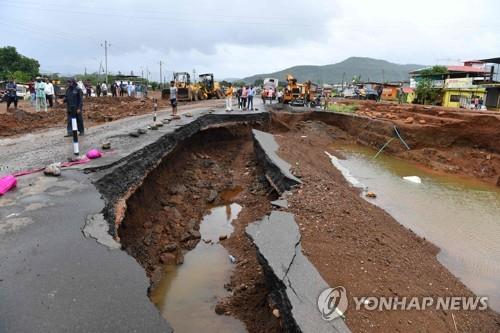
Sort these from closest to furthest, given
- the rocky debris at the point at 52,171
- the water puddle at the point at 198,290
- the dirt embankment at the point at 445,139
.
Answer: the water puddle at the point at 198,290, the rocky debris at the point at 52,171, the dirt embankment at the point at 445,139

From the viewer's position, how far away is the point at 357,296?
4.58 m

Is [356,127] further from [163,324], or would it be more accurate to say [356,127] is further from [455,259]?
[163,324]

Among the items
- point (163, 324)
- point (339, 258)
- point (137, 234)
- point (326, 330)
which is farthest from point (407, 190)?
point (163, 324)

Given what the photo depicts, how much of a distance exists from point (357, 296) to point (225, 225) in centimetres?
509

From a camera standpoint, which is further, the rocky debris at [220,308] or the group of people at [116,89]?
the group of people at [116,89]

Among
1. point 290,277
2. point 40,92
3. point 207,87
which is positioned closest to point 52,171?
point 290,277

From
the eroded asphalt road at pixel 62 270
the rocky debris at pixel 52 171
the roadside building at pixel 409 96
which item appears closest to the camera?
the eroded asphalt road at pixel 62 270

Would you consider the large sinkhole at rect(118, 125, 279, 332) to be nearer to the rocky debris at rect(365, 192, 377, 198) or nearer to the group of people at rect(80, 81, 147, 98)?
the rocky debris at rect(365, 192, 377, 198)

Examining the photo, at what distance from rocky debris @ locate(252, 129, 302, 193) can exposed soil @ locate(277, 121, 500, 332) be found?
611 millimetres

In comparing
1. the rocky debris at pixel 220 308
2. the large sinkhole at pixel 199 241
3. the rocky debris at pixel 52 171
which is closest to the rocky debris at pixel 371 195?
the large sinkhole at pixel 199 241

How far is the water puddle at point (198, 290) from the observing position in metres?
5.10

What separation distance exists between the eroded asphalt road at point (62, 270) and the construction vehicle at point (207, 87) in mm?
29474

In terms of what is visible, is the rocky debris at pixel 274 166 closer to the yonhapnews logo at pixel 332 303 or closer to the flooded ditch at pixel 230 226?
the flooded ditch at pixel 230 226

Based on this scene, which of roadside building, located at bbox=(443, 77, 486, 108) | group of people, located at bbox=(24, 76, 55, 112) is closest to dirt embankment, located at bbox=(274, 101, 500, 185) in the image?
group of people, located at bbox=(24, 76, 55, 112)
